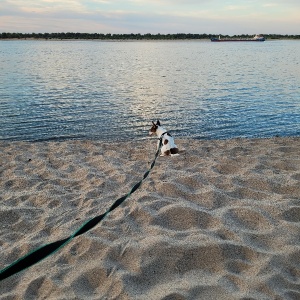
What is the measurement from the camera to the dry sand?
3148mm

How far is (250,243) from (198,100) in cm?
1386

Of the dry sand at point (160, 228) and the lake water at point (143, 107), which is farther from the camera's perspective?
the lake water at point (143, 107)

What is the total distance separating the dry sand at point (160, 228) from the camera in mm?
3148

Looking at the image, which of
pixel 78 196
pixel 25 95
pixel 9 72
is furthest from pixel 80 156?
pixel 9 72

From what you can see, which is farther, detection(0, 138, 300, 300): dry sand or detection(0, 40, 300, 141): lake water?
detection(0, 40, 300, 141): lake water

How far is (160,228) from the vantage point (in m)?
4.16

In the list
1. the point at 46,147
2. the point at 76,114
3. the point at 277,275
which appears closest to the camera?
the point at 277,275

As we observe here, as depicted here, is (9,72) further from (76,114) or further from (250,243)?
(250,243)

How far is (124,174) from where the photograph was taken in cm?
645

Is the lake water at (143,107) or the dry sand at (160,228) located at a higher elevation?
the dry sand at (160,228)

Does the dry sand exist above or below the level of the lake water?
above

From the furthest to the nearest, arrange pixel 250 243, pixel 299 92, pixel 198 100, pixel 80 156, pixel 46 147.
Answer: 1. pixel 299 92
2. pixel 198 100
3. pixel 46 147
4. pixel 80 156
5. pixel 250 243

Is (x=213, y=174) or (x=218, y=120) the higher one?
(x=213, y=174)

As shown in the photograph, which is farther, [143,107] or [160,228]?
[143,107]
